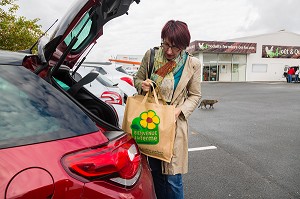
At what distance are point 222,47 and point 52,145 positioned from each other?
30.5 meters

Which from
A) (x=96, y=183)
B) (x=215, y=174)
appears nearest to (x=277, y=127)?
(x=215, y=174)

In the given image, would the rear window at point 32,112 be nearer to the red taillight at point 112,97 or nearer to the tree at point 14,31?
the red taillight at point 112,97

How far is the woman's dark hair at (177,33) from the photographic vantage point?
1.93 metres

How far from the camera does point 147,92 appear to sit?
6.47 feet

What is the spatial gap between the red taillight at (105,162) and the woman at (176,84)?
66 centimetres

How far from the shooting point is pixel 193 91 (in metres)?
2.15

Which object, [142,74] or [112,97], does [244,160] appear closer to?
[112,97]

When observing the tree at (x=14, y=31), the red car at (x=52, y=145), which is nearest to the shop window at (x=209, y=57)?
the tree at (x=14, y=31)

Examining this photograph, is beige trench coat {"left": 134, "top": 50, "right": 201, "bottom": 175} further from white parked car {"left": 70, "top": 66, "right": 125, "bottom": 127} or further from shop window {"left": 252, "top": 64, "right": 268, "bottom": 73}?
shop window {"left": 252, "top": 64, "right": 268, "bottom": 73}

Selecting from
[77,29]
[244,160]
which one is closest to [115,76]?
[244,160]

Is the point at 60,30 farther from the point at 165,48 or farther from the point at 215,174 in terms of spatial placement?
the point at 215,174

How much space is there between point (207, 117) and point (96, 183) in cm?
694

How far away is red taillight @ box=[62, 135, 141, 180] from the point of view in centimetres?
119

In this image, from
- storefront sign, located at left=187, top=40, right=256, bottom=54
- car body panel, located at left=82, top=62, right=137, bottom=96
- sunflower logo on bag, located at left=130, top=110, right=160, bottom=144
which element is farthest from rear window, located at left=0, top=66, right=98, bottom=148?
storefront sign, located at left=187, top=40, right=256, bottom=54
